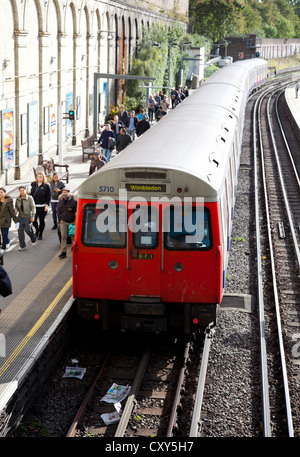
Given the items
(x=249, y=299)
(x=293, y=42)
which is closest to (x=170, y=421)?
(x=249, y=299)

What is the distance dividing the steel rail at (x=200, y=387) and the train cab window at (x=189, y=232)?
1552 millimetres

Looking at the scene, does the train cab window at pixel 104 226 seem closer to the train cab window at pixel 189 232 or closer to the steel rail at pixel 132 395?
the train cab window at pixel 189 232

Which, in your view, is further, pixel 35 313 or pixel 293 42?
pixel 293 42

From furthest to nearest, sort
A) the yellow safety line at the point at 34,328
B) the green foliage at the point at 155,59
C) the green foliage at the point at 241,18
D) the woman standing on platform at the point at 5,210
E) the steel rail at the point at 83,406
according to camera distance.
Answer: the green foliage at the point at 241,18, the green foliage at the point at 155,59, the woman standing on platform at the point at 5,210, the yellow safety line at the point at 34,328, the steel rail at the point at 83,406

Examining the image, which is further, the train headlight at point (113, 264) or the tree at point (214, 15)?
the tree at point (214, 15)

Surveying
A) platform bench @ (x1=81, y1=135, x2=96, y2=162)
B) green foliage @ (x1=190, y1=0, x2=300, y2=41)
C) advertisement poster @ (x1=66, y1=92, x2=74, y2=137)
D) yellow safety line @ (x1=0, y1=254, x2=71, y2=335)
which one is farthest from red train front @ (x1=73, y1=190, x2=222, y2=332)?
green foliage @ (x1=190, y1=0, x2=300, y2=41)

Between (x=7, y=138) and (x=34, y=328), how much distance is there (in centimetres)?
1125

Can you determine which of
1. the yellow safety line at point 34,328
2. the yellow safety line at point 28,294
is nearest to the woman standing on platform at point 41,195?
the yellow safety line at point 28,294

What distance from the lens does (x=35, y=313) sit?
11055 millimetres

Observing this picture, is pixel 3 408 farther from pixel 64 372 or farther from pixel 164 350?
pixel 164 350

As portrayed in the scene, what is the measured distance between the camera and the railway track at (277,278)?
8742 millimetres

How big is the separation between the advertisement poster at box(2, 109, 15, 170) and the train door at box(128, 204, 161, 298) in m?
11.6

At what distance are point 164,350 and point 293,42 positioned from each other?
126m
